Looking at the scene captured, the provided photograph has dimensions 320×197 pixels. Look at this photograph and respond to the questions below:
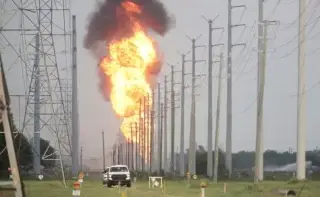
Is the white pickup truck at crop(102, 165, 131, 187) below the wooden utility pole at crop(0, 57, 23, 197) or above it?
below

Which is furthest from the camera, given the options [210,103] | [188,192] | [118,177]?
[210,103]

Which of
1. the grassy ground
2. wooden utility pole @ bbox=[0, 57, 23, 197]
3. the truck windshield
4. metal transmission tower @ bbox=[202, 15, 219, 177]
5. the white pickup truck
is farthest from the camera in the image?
metal transmission tower @ bbox=[202, 15, 219, 177]

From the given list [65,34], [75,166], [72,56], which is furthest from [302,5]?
[75,166]

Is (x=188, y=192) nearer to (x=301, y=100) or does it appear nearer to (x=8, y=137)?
(x=301, y=100)

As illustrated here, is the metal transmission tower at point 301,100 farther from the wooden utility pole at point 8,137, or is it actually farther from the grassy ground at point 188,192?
the wooden utility pole at point 8,137

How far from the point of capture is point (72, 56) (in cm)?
8825

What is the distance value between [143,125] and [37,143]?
2893 inches

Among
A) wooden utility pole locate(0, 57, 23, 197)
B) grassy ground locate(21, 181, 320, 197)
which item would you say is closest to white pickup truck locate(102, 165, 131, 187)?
grassy ground locate(21, 181, 320, 197)

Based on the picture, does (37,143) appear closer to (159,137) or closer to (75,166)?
(75,166)

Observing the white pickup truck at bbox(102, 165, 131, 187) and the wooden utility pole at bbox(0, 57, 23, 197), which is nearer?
the wooden utility pole at bbox(0, 57, 23, 197)

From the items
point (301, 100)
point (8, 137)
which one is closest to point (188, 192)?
point (301, 100)

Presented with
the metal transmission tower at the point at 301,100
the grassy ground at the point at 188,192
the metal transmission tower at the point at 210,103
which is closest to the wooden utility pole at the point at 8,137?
the grassy ground at the point at 188,192

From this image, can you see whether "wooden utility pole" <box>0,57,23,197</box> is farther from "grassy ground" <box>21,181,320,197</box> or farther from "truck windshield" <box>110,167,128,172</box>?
"truck windshield" <box>110,167,128,172</box>

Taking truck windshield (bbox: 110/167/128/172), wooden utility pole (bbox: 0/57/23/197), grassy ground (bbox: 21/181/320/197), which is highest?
wooden utility pole (bbox: 0/57/23/197)
